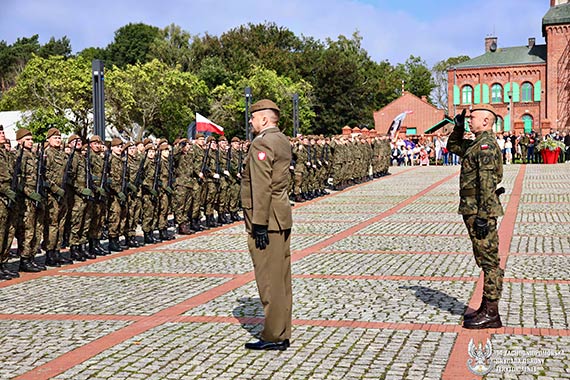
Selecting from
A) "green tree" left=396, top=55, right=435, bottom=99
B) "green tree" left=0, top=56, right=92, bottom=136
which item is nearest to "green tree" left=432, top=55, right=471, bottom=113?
"green tree" left=396, top=55, right=435, bottom=99

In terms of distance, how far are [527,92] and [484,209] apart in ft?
255

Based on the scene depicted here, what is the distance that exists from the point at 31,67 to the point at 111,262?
4528cm

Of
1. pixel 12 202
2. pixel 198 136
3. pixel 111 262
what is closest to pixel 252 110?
pixel 12 202

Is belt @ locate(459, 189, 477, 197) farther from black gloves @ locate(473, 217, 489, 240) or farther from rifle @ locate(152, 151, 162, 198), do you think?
rifle @ locate(152, 151, 162, 198)

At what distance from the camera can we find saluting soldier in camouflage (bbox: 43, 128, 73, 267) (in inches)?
440

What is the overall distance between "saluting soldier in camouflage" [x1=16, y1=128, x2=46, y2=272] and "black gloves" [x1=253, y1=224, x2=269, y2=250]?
5478 millimetres

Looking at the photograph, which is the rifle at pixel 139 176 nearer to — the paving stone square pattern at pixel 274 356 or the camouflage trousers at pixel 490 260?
the paving stone square pattern at pixel 274 356

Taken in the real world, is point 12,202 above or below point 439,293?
above

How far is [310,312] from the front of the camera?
7688 mm

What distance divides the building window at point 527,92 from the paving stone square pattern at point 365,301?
74767 mm

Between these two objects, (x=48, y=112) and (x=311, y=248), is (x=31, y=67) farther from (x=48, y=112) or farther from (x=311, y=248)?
(x=311, y=248)

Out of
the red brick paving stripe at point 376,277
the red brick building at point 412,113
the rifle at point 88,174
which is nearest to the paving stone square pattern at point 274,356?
the red brick paving stripe at point 376,277

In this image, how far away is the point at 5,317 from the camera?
309 inches

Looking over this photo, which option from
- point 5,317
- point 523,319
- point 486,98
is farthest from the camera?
point 486,98
